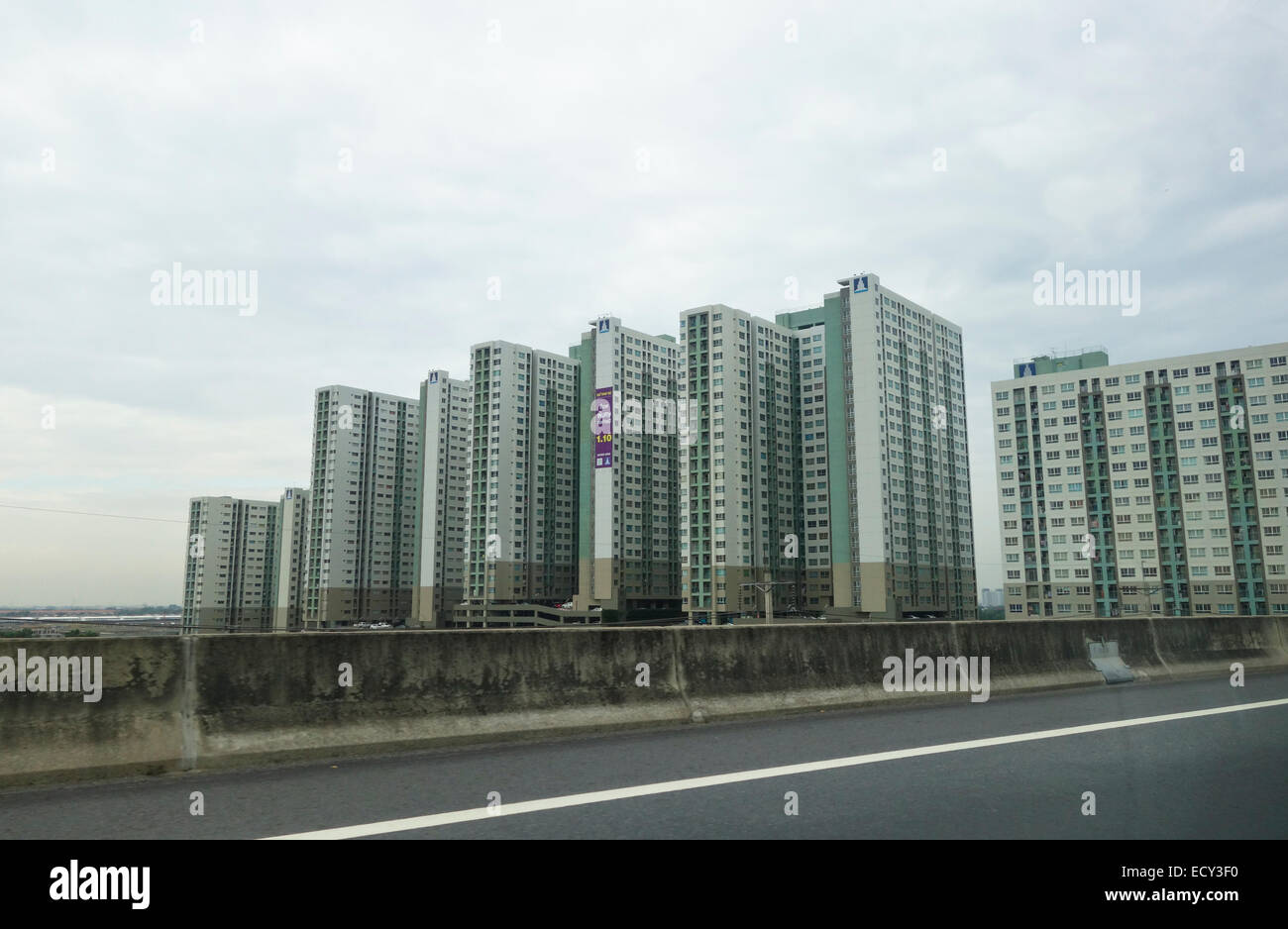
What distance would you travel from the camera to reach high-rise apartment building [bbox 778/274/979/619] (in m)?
115

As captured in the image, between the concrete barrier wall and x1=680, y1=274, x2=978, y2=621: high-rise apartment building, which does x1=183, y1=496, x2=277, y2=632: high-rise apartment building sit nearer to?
x1=680, y1=274, x2=978, y2=621: high-rise apartment building

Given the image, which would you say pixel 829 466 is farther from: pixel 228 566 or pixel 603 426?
pixel 228 566

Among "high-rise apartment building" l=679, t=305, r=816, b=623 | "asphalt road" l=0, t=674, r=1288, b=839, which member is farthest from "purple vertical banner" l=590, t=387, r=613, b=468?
"asphalt road" l=0, t=674, r=1288, b=839

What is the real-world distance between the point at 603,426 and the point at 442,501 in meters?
37.1

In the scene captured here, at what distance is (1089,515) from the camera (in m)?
121

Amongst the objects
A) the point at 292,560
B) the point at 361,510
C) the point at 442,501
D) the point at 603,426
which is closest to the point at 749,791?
the point at 603,426

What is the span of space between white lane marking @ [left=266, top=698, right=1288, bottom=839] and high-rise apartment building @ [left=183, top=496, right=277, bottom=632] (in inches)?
7895

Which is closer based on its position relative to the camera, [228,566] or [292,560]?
[292,560]

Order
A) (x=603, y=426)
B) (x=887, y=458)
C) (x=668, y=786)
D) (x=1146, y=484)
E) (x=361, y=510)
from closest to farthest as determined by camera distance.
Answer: (x=668, y=786) < (x=887, y=458) < (x=1146, y=484) < (x=603, y=426) < (x=361, y=510)

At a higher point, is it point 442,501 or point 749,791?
point 442,501

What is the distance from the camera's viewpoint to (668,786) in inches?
258

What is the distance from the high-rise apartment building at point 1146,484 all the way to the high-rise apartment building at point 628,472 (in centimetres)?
4873

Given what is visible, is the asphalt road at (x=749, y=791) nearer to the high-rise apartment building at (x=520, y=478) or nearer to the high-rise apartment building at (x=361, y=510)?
the high-rise apartment building at (x=520, y=478)
